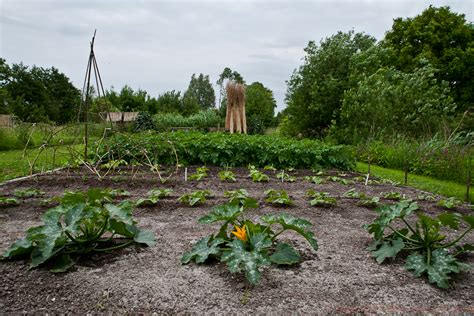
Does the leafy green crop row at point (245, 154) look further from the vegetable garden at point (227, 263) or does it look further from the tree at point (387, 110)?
the tree at point (387, 110)

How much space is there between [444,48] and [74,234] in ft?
77.2

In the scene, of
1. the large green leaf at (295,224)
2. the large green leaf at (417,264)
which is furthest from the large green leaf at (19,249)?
the large green leaf at (417,264)

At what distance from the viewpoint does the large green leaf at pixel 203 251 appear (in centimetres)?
201

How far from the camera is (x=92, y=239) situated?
84.3 inches

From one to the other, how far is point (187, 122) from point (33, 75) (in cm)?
2621

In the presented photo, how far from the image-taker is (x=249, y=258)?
70.2 inches

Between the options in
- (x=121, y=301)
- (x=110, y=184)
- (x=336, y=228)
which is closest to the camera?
(x=121, y=301)

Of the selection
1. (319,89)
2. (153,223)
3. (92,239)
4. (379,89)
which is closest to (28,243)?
(92,239)

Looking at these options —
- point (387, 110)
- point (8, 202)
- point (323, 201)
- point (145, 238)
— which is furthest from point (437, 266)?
point (387, 110)

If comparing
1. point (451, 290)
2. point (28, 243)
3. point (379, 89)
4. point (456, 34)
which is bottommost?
point (451, 290)

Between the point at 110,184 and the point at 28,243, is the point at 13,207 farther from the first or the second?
the point at 28,243

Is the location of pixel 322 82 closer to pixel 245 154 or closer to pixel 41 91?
pixel 245 154

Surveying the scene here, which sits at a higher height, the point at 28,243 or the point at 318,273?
the point at 28,243

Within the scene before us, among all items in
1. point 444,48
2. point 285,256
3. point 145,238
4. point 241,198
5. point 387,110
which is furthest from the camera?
point 444,48
